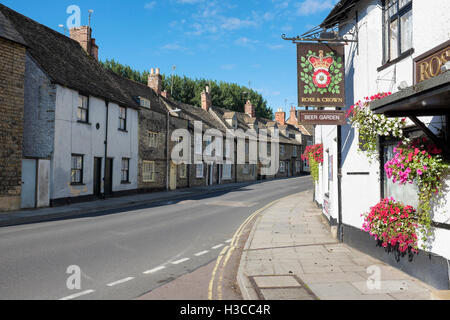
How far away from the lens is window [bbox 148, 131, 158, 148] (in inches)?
1094

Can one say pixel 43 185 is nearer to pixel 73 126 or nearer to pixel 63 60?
pixel 73 126

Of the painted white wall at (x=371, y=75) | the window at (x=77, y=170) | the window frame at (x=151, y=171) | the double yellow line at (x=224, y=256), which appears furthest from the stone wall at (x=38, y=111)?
the painted white wall at (x=371, y=75)

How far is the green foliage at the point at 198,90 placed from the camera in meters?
53.2

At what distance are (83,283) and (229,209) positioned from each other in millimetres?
12015

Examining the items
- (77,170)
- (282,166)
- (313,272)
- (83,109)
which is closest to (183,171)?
(77,170)

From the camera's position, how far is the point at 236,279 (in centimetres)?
675

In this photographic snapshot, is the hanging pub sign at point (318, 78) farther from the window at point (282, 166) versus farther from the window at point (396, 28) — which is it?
the window at point (282, 166)

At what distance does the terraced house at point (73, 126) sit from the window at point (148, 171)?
0.08 meters

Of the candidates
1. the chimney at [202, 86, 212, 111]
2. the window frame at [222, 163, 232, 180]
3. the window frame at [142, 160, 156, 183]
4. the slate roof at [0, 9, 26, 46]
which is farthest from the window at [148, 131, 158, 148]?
the chimney at [202, 86, 212, 111]

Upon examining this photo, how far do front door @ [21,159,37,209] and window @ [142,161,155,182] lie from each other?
1026 cm

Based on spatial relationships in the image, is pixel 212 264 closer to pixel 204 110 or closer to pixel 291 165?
pixel 204 110

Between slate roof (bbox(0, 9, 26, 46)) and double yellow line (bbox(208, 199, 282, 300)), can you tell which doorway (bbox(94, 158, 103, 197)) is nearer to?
slate roof (bbox(0, 9, 26, 46))
